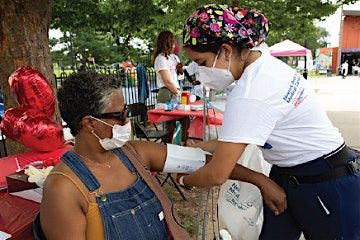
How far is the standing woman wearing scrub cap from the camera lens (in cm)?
113

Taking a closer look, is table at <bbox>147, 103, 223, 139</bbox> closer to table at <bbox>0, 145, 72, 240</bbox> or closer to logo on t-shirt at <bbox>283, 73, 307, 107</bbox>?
table at <bbox>0, 145, 72, 240</bbox>

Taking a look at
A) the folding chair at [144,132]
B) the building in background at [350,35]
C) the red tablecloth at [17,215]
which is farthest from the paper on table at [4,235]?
the building in background at [350,35]

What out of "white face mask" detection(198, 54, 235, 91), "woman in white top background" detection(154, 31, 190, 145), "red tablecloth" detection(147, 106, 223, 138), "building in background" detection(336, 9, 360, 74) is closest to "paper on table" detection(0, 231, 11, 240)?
"white face mask" detection(198, 54, 235, 91)

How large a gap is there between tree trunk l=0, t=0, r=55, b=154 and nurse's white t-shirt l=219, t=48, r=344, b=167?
2.29 metres

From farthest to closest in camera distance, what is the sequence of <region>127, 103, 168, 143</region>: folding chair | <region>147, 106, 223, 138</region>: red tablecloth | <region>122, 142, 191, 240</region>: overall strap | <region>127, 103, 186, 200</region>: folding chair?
<region>147, 106, 223, 138</region>: red tablecloth < <region>127, 103, 168, 143</region>: folding chair < <region>127, 103, 186, 200</region>: folding chair < <region>122, 142, 191, 240</region>: overall strap

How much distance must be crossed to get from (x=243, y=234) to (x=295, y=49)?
18.4 m

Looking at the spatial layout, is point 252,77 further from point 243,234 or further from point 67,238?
point 243,234

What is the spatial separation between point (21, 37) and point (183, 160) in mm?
2078

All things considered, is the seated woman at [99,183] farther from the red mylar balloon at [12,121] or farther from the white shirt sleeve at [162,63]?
the white shirt sleeve at [162,63]

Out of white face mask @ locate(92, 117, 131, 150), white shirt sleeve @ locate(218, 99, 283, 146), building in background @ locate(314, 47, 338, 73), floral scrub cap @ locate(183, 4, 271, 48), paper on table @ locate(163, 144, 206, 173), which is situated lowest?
building in background @ locate(314, 47, 338, 73)

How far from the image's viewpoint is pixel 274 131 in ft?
4.19

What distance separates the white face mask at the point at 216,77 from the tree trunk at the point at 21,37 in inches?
79.9

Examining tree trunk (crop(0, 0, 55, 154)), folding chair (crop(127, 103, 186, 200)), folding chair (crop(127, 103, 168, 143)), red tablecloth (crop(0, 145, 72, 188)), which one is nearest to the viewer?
red tablecloth (crop(0, 145, 72, 188))

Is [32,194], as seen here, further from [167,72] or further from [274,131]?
[167,72]
